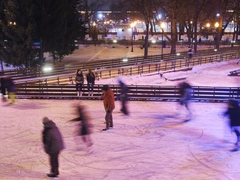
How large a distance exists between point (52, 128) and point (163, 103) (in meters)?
9.51

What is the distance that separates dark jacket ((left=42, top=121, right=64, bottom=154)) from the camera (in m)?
7.37

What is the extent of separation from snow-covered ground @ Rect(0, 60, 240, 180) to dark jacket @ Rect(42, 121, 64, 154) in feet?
2.78

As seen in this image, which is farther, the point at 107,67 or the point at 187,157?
the point at 107,67

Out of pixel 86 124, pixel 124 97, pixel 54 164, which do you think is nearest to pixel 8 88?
pixel 124 97

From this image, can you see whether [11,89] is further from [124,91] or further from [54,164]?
[54,164]

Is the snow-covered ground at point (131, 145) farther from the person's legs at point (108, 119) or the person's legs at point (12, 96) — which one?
the person's legs at point (12, 96)

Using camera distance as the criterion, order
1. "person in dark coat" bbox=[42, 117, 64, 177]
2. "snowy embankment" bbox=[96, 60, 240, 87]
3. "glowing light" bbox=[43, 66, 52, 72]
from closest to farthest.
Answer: "person in dark coat" bbox=[42, 117, 64, 177], "snowy embankment" bbox=[96, 60, 240, 87], "glowing light" bbox=[43, 66, 52, 72]

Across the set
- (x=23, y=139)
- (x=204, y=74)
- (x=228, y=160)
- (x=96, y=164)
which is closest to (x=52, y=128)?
(x=96, y=164)

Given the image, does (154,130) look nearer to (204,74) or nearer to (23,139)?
(23,139)

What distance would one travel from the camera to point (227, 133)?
1134 centimetres

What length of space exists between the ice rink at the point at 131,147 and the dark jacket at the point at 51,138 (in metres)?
0.84

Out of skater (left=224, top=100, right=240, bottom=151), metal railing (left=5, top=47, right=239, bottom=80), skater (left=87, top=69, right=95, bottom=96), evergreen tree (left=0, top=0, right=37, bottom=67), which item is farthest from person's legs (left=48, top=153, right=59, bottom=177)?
evergreen tree (left=0, top=0, right=37, bottom=67)

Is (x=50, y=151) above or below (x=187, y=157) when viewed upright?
above

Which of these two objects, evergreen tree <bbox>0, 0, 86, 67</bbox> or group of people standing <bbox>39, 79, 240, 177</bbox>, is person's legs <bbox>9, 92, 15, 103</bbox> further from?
evergreen tree <bbox>0, 0, 86, 67</bbox>
